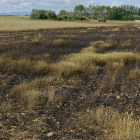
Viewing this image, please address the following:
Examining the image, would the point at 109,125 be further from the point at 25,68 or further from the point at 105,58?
the point at 105,58

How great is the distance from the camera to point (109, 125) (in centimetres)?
348

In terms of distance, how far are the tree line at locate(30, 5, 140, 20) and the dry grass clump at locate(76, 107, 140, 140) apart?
243 ft

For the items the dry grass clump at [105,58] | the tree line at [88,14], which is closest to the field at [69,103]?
the dry grass clump at [105,58]

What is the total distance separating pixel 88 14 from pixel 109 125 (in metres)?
139

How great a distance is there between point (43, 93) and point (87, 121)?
1.90 m

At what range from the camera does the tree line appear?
7656cm

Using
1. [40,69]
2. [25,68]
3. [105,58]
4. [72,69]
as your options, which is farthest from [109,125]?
[105,58]

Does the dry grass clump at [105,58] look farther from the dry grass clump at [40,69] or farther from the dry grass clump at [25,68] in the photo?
the dry grass clump at [25,68]

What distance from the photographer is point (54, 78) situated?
20.9 ft

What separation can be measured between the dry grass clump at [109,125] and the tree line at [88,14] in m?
74.0

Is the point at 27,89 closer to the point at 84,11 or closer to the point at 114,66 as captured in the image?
the point at 114,66

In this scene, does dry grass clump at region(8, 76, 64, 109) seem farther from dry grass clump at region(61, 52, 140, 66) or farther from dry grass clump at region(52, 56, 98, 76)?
dry grass clump at region(61, 52, 140, 66)

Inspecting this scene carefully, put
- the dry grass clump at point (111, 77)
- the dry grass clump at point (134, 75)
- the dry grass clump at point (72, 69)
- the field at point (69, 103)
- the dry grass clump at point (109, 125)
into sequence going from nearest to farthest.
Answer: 1. the dry grass clump at point (109, 125)
2. the field at point (69, 103)
3. the dry grass clump at point (111, 77)
4. the dry grass clump at point (134, 75)
5. the dry grass clump at point (72, 69)

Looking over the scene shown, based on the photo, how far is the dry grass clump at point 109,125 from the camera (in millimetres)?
2987
